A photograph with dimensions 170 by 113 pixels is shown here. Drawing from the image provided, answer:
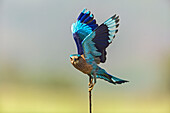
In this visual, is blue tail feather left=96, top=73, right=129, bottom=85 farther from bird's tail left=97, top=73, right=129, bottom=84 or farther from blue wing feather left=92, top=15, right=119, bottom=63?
blue wing feather left=92, top=15, right=119, bottom=63

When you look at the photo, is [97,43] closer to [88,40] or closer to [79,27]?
[88,40]

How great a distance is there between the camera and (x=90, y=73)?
164 centimetres

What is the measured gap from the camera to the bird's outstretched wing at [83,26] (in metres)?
1.71

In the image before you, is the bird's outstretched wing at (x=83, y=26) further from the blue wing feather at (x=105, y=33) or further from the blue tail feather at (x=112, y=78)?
the blue tail feather at (x=112, y=78)

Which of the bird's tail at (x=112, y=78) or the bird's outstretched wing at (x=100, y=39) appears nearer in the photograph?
the bird's outstretched wing at (x=100, y=39)

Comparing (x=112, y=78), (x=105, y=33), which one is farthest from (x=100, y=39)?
(x=112, y=78)

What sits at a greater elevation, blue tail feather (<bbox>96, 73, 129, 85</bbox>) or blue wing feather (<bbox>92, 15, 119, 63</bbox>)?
blue wing feather (<bbox>92, 15, 119, 63</bbox>)

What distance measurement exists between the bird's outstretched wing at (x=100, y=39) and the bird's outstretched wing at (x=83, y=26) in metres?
0.11

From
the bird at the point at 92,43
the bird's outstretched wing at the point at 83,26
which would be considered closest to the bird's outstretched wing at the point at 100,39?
the bird at the point at 92,43

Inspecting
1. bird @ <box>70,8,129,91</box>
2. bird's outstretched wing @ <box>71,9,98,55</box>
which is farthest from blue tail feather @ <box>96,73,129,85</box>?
bird's outstretched wing @ <box>71,9,98,55</box>

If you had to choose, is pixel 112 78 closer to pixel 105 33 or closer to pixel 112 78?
pixel 112 78

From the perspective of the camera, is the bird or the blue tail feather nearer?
the bird

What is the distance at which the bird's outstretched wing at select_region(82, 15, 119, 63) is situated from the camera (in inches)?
61.7

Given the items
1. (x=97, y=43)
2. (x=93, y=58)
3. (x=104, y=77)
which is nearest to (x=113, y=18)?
(x=97, y=43)
